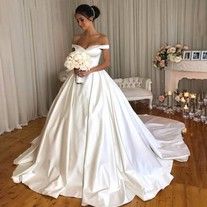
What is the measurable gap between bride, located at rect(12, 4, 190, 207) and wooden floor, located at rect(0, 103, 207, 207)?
0.22 feet

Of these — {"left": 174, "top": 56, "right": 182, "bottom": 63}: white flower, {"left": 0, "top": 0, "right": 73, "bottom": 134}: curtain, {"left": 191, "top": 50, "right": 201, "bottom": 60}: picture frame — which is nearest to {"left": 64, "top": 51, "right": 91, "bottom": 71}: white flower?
{"left": 0, "top": 0, "right": 73, "bottom": 134}: curtain

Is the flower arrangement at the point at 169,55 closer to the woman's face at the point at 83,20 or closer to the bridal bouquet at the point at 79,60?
the woman's face at the point at 83,20

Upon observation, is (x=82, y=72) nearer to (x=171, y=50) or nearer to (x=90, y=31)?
(x=90, y=31)

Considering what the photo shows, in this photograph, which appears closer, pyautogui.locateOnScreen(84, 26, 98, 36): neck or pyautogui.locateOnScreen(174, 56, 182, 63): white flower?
pyautogui.locateOnScreen(84, 26, 98, 36): neck

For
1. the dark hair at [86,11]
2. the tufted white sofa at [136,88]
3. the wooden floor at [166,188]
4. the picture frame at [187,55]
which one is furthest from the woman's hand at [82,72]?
the picture frame at [187,55]

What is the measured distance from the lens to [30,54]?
192 inches

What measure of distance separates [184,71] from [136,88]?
2.98 ft

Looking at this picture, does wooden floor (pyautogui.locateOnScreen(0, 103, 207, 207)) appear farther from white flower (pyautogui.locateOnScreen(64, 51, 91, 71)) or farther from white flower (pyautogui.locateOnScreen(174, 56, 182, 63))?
white flower (pyautogui.locateOnScreen(174, 56, 182, 63))

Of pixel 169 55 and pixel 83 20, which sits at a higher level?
pixel 83 20

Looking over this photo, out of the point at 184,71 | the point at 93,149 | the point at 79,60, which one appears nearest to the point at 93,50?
the point at 79,60

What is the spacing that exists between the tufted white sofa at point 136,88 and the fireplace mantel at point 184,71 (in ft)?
1.22

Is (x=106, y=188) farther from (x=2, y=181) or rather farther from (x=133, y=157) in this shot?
(x=2, y=181)

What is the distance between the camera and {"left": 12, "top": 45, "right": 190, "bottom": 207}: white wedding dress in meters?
2.56

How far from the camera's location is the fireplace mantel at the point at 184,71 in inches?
183
